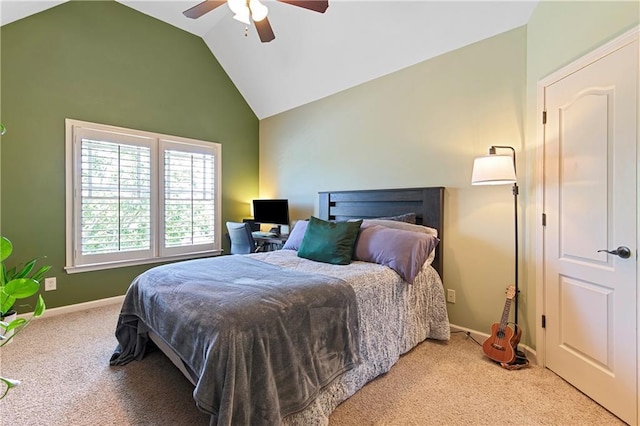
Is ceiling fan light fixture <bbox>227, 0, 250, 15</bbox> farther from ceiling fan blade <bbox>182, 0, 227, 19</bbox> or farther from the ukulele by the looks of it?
the ukulele

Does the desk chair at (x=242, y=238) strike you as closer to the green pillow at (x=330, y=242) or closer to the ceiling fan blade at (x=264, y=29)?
the green pillow at (x=330, y=242)

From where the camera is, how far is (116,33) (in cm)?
355

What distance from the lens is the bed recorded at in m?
1.33

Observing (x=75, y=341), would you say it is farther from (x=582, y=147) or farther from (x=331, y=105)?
(x=582, y=147)

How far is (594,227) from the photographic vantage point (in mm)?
1865

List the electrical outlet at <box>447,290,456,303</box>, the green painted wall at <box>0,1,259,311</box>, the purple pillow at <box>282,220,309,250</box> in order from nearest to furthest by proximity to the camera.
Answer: the electrical outlet at <box>447,290,456,303</box>
the green painted wall at <box>0,1,259,311</box>
the purple pillow at <box>282,220,309,250</box>

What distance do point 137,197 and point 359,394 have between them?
338 centimetres

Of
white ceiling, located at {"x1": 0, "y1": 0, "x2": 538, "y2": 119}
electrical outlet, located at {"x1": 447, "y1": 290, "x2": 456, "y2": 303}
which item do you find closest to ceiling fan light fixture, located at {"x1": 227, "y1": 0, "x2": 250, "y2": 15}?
white ceiling, located at {"x1": 0, "y1": 0, "x2": 538, "y2": 119}

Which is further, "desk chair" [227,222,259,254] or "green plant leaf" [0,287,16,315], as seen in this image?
"desk chair" [227,222,259,254]

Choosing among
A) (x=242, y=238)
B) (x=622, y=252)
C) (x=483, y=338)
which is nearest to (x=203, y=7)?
(x=242, y=238)

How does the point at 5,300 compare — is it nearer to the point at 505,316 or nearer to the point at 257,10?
the point at 257,10

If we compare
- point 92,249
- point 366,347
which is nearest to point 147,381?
point 366,347

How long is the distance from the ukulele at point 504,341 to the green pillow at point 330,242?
1.26m

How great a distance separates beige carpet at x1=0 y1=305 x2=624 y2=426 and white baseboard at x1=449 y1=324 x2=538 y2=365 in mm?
122
